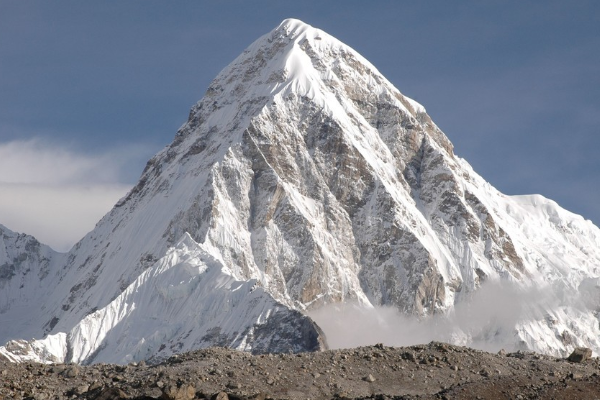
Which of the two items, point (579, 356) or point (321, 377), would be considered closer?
point (321, 377)

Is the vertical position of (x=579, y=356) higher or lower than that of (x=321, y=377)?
higher

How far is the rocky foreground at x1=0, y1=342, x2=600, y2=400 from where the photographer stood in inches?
2441

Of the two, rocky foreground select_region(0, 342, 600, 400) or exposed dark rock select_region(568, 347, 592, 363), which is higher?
exposed dark rock select_region(568, 347, 592, 363)

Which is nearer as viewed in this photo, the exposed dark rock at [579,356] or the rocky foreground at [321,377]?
the rocky foreground at [321,377]

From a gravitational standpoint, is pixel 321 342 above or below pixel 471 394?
above

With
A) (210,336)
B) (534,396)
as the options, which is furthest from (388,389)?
(210,336)

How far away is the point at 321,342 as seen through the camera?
17475 cm

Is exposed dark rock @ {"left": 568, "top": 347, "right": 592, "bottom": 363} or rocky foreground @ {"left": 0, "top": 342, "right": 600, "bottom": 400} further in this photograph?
exposed dark rock @ {"left": 568, "top": 347, "right": 592, "bottom": 363}

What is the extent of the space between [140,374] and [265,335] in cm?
11418

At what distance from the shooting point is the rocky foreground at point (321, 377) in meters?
62.0

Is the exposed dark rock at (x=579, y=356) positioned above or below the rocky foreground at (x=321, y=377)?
above

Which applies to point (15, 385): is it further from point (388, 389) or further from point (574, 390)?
point (574, 390)

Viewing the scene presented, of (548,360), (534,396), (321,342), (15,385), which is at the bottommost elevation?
(15,385)

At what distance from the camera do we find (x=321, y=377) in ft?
221
